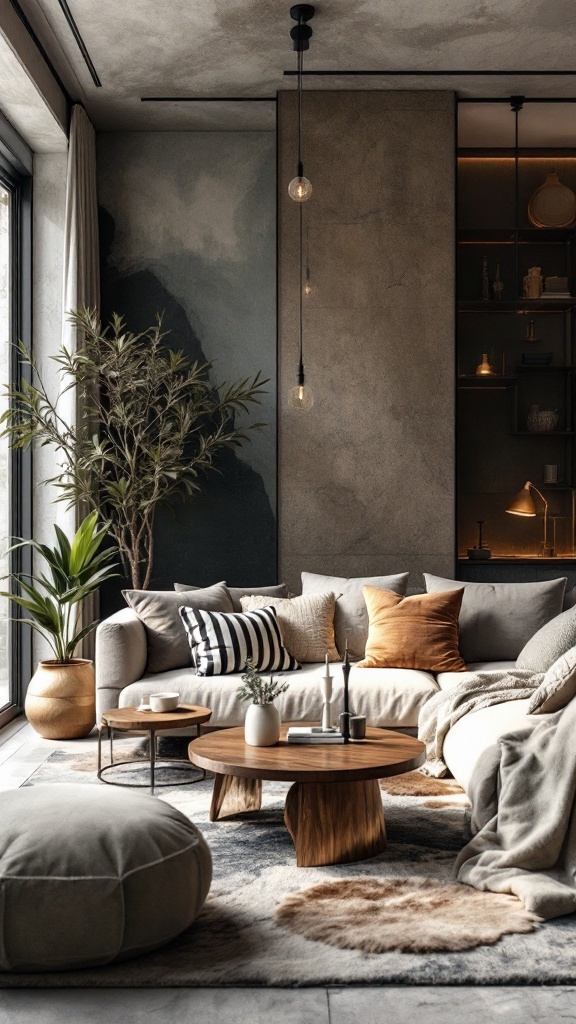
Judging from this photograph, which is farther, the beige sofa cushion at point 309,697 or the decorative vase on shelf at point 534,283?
the decorative vase on shelf at point 534,283

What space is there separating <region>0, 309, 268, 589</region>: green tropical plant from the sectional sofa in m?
0.82

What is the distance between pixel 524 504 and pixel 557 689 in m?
2.91

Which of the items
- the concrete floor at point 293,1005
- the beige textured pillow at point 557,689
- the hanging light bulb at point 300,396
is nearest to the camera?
the concrete floor at point 293,1005

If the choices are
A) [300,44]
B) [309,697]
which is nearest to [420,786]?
[309,697]

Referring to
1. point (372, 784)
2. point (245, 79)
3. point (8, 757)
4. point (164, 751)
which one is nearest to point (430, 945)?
point (372, 784)

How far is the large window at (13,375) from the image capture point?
534cm

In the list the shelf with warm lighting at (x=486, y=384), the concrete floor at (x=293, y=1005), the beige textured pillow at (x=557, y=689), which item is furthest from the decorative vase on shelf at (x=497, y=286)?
the concrete floor at (x=293, y=1005)

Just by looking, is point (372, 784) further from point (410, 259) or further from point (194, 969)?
point (410, 259)

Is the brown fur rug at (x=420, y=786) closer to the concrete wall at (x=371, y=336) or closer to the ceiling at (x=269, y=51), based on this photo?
the concrete wall at (x=371, y=336)

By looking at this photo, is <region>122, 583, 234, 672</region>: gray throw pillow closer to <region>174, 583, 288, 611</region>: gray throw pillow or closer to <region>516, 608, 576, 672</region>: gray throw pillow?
<region>174, 583, 288, 611</region>: gray throw pillow

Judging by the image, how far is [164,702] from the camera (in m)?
3.88

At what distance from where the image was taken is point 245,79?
17.7 ft

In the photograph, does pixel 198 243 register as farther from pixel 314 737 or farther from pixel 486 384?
pixel 314 737

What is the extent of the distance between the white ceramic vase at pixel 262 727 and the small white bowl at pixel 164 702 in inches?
26.1
